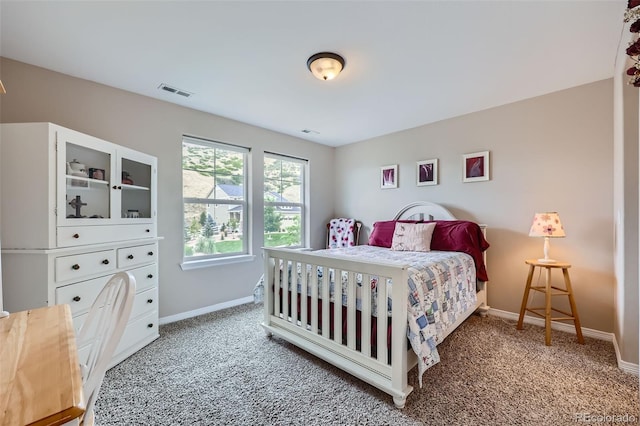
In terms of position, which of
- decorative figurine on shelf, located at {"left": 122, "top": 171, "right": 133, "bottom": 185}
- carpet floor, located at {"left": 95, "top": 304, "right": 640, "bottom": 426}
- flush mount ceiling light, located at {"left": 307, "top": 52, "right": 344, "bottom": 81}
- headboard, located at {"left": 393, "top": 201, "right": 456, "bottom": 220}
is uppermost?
flush mount ceiling light, located at {"left": 307, "top": 52, "right": 344, "bottom": 81}

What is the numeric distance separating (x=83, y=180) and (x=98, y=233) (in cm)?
41

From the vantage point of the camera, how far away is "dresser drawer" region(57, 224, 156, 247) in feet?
6.02

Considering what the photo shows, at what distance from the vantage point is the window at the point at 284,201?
387 cm

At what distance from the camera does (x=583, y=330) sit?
2537 millimetres

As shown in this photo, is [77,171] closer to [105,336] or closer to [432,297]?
[105,336]

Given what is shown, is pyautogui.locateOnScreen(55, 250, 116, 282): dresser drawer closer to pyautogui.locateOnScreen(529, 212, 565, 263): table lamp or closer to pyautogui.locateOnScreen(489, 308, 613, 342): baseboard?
pyautogui.locateOnScreen(529, 212, 565, 263): table lamp

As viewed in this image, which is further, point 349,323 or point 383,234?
point 383,234

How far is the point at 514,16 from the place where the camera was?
1.65 meters

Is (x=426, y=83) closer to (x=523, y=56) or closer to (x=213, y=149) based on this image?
(x=523, y=56)

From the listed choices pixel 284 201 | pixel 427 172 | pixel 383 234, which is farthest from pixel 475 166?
pixel 284 201

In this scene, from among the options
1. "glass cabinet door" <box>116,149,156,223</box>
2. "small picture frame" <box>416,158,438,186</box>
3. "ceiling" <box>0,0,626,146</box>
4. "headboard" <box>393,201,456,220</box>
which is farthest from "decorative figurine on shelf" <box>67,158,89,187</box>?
"small picture frame" <box>416,158,438,186</box>

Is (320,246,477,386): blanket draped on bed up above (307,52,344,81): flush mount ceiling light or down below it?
below

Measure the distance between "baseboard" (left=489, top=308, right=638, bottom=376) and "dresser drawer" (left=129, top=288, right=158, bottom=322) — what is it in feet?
11.4

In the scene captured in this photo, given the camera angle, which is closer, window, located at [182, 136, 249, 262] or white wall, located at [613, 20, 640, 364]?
white wall, located at [613, 20, 640, 364]
